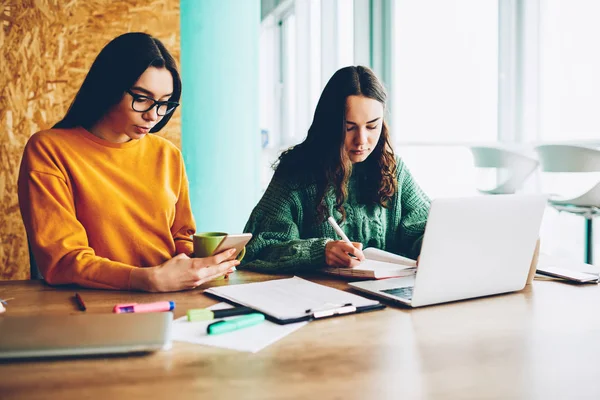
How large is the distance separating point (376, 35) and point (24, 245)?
11.0ft

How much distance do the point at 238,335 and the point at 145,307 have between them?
0.22 metres

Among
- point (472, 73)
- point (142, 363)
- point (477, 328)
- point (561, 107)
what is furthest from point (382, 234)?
point (472, 73)

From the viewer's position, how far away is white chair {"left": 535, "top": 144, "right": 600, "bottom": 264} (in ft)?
8.74

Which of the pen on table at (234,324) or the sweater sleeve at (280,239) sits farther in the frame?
the sweater sleeve at (280,239)

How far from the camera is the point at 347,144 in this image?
174 cm

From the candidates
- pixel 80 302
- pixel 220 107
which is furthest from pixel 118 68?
pixel 220 107

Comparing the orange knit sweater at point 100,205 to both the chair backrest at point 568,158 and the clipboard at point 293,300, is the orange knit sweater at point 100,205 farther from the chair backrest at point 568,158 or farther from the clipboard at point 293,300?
the chair backrest at point 568,158

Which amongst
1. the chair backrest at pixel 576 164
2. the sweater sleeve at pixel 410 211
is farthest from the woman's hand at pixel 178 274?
the chair backrest at pixel 576 164

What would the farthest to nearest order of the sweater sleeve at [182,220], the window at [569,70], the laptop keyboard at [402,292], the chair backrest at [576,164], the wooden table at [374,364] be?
the window at [569,70]
the chair backrest at [576,164]
the sweater sleeve at [182,220]
the laptop keyboard at [402,292]
the wooden table at [374,364]

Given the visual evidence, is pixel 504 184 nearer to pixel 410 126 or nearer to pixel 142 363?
pixel 410 126

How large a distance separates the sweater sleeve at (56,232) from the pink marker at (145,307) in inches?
7.2

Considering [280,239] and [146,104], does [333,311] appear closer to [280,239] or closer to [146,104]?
[280,239]

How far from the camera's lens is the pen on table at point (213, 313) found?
38.6 inches

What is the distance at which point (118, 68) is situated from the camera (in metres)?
1.42
